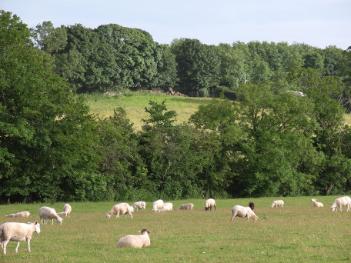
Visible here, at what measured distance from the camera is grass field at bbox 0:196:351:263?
700 inches

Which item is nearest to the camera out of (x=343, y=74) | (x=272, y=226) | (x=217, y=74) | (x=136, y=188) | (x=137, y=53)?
(x=272, y=226)

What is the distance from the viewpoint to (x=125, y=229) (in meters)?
27.6

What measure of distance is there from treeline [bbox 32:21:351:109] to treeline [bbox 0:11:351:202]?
23964 millimetres

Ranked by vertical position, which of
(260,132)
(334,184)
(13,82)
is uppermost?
(13,82)

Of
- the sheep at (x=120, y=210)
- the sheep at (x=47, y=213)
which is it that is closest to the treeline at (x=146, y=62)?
the sheep at (x=120, y=210)

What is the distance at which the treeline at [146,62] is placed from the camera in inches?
4412

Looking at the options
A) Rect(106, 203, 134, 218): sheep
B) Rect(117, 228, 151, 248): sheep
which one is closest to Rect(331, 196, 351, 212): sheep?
Rect(106, 203, 134, 218): sheep

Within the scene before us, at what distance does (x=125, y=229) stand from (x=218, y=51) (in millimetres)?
129761

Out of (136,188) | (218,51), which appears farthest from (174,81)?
(136,188)

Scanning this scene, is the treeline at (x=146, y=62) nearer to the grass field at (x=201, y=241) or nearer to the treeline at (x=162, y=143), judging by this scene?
the treeline at (x=162, y=143)

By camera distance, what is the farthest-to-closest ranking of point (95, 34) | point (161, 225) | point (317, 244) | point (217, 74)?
point (217, 74) → point (95, 34) → point (161, 225) → point (317, 244)

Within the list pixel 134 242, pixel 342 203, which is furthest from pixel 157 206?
pixel 134 242

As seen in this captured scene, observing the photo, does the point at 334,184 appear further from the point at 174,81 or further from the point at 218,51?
the point at 218,51

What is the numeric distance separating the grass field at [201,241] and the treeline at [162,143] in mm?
18635
